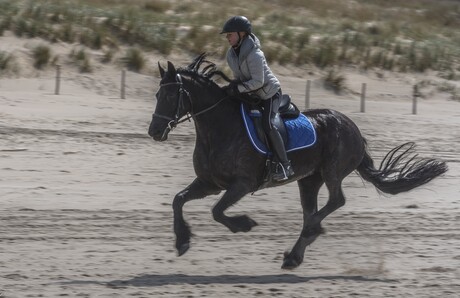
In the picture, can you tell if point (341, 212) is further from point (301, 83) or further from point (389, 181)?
point (301, 83)

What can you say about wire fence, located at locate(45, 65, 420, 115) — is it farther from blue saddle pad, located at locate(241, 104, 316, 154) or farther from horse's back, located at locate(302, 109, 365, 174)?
blue saddle pad, located at locate(241, 104, 316, 154)

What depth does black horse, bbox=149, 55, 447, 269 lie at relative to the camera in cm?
1048

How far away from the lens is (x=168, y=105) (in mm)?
10352

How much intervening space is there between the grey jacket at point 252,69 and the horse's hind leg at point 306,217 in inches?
53.0

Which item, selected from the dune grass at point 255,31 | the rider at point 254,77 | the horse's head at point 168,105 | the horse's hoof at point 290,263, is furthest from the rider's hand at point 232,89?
the dune grass at point 255,31

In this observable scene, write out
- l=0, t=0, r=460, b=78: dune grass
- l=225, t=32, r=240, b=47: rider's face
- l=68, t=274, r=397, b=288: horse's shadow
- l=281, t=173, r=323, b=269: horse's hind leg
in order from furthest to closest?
1. l=0, t=0, r=460, b=78: dune grass
2. l=281, t=173, r=323, b=269: horse's hind leg
3. l=225, t=32, r=240, b=47: rider's face
4. l=68, t=274, r=397, b=288: horse's shadow

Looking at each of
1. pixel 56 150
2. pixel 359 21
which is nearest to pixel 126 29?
pixel 56 150

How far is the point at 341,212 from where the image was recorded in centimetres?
1424

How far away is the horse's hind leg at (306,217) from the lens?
35.8ft

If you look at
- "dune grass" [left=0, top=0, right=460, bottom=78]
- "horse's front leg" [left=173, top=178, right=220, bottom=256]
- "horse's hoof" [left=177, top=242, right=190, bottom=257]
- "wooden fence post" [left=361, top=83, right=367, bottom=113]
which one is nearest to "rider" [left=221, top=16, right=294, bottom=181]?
"horse's front leg" [left=173, top=178, right=220, bottom=256]

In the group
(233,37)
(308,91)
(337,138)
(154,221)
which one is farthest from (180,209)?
(308,91)

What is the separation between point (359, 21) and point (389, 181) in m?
26.4

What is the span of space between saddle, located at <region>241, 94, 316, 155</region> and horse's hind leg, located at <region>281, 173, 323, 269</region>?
0.62 metres

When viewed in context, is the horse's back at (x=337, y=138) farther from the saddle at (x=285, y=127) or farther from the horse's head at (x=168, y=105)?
the horse's head at (x=168, y=105)
